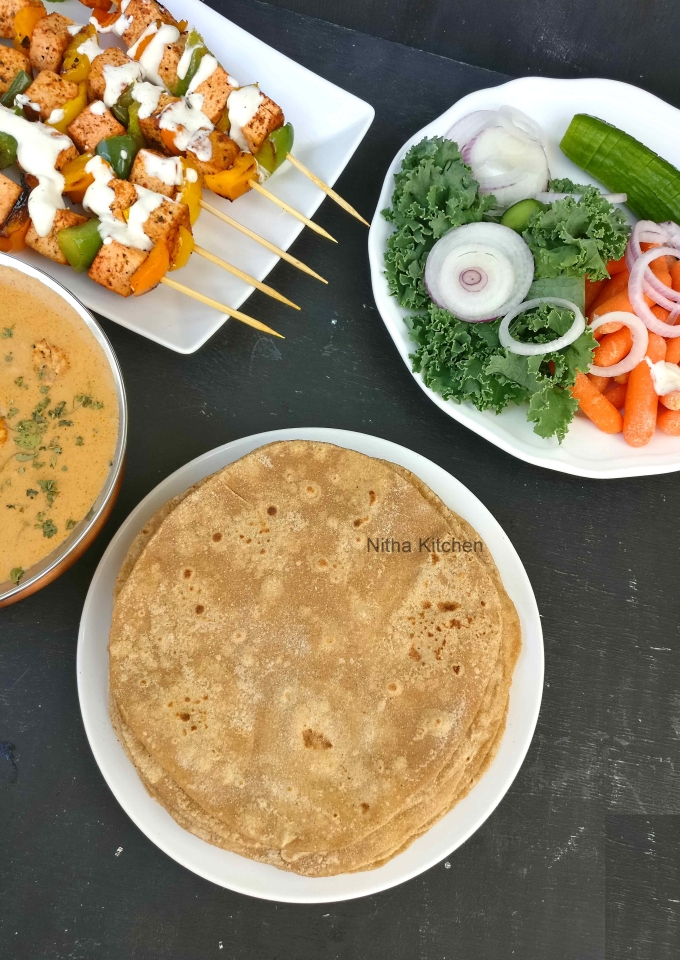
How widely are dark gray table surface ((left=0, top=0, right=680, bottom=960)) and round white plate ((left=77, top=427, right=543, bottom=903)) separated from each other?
0.32 meters

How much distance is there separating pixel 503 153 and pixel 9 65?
2.15 metres

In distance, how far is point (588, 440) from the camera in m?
3.27

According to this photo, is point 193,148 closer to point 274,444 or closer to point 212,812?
point 274,444

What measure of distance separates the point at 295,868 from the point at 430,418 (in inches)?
76.0

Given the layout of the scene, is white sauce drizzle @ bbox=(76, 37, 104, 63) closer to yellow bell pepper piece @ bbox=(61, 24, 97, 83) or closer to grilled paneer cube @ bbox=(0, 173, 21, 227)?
yellow bell pepper piece @ bbox=(61, 24, 97, 83)

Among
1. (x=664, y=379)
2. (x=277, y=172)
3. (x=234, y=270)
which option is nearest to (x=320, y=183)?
(x=277, y=172)

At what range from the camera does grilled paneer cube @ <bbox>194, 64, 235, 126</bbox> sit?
3135mm

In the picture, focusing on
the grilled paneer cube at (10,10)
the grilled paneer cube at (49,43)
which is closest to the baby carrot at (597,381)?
the grilled paneer cube at (49,43)

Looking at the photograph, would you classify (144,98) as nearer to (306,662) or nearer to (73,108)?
(73,108)

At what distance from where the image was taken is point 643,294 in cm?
324


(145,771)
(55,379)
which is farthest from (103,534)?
(145,771)

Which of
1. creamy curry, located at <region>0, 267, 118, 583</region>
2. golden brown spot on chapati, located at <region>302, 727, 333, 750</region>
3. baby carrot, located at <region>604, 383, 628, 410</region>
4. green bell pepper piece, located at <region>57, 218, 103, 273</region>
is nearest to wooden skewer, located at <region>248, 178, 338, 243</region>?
green bell pepper piece, located at <region>57, 218, 103, 273</region>

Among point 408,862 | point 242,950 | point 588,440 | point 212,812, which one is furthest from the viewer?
point 588,440

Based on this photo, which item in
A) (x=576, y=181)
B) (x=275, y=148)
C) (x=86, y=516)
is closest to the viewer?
(x=86, y=516)
